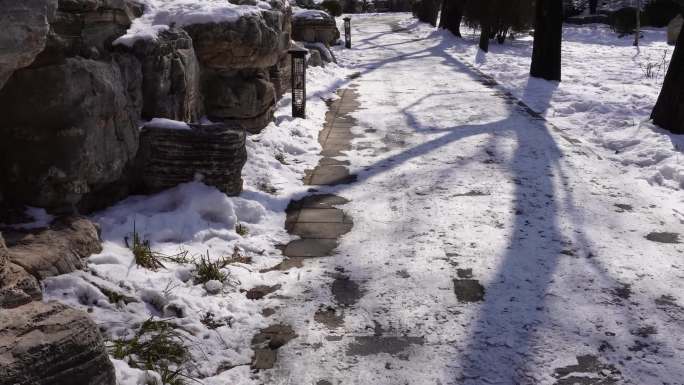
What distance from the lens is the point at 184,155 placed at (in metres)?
4.03

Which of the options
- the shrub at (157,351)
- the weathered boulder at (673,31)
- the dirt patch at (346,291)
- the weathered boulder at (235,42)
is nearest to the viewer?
the shrub at (157,351)

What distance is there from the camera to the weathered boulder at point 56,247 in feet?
8.54

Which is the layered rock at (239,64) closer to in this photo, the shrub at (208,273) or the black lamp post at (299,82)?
the black lamp post at (299,82)

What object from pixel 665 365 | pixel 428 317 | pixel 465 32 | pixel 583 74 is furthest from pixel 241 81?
pixel 465 32

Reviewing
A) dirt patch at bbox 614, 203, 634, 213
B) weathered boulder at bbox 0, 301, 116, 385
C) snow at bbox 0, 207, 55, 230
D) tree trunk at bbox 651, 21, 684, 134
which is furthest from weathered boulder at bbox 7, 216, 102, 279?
tree trunk at bbox 651, 21, 684, 134

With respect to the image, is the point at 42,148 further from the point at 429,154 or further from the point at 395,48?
the point at 395,48

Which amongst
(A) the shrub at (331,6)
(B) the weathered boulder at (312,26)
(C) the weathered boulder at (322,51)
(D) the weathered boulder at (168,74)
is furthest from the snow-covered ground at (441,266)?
(A) the shrub at (331,6)

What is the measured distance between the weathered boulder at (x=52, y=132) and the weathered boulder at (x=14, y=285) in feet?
2.46

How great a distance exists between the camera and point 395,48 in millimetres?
14938

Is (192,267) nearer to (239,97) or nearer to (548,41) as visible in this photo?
(239,97)

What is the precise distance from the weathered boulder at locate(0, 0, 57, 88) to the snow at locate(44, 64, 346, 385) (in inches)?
37.2

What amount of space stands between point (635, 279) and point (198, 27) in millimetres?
3674

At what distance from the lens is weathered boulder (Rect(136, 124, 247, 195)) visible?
3986 mm

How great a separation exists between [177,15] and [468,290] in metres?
3.14
